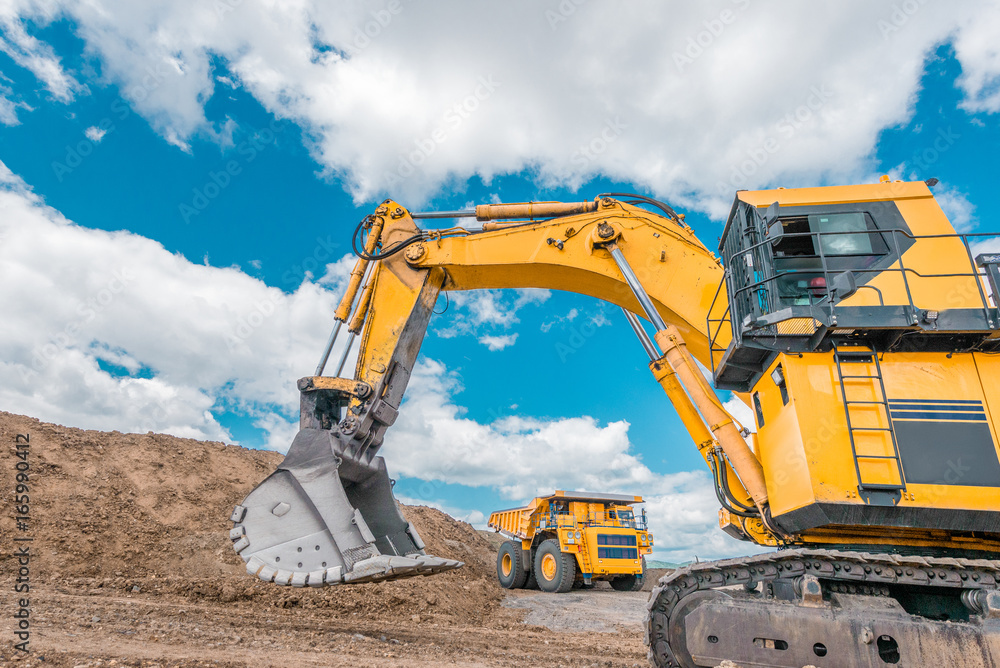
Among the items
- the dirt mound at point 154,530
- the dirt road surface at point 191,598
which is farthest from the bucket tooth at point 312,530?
the dirt mound at point 154,530

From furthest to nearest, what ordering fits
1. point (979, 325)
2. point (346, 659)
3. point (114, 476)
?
point (114, 476), point (346, 659), point (979, 325)

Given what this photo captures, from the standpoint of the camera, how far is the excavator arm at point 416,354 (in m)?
5.28

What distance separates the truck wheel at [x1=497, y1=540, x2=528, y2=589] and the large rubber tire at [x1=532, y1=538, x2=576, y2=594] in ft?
1.53

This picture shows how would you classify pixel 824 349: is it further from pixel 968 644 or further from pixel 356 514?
pixel 356 514

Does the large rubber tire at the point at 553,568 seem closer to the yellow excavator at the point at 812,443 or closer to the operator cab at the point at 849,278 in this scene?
the yellow excavator at the point at 812,443

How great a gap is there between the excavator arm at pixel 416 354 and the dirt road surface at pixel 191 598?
3.25ft

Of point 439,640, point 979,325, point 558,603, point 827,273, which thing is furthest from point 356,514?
point 558,603

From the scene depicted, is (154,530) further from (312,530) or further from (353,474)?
(312,530)

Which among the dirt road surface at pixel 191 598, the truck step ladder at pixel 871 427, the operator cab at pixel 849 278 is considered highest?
the operator cab at pixel 849 278

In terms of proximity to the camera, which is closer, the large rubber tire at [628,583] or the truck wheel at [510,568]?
the large rubber tire at [628,583]

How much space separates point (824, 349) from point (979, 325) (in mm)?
1079

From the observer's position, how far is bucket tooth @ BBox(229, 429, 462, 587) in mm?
5061

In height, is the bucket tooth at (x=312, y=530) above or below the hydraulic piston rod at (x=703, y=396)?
below

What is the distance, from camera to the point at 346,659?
5172 millimetres
